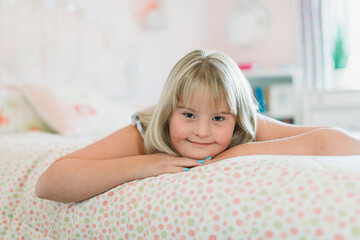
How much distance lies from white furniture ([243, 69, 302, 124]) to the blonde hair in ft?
5.99

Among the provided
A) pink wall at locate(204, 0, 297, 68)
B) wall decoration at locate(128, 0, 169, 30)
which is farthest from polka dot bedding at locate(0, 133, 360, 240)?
pink wall at locate(204, 0, 297, 68)

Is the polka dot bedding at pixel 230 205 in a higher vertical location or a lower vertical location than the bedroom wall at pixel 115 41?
lower

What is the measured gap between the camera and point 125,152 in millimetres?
952

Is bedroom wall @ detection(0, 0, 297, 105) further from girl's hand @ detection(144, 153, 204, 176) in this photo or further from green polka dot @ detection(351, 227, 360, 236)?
green polka dot @ detection(351, 227, 360, 236)

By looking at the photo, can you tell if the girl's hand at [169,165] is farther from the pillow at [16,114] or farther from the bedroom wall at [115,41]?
the bedroom wall at [115,41]

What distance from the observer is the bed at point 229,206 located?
55cm

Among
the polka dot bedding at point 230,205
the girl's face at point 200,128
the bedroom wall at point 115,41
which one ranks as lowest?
the polka dot bedding at point 230,205

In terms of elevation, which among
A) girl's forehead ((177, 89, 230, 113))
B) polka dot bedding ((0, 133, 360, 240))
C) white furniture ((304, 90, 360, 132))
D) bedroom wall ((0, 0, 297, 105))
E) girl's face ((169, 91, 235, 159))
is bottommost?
white furniture ((304, 90, 360, 132))

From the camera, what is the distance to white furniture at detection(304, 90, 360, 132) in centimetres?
246

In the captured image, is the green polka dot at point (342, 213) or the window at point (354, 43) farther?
the window at point (354, 43)

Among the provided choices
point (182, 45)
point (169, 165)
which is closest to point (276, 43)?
point (182, 45)

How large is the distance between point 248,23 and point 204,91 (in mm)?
2764

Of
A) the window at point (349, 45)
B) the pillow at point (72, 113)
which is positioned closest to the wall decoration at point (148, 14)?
the pillow at point (72, 113)

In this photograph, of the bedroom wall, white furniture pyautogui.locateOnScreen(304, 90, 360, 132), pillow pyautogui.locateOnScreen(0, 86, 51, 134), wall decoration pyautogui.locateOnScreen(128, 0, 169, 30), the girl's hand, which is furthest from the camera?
wall decoration pyautogui.locateOnScreen(128, 0, 169, 30)
